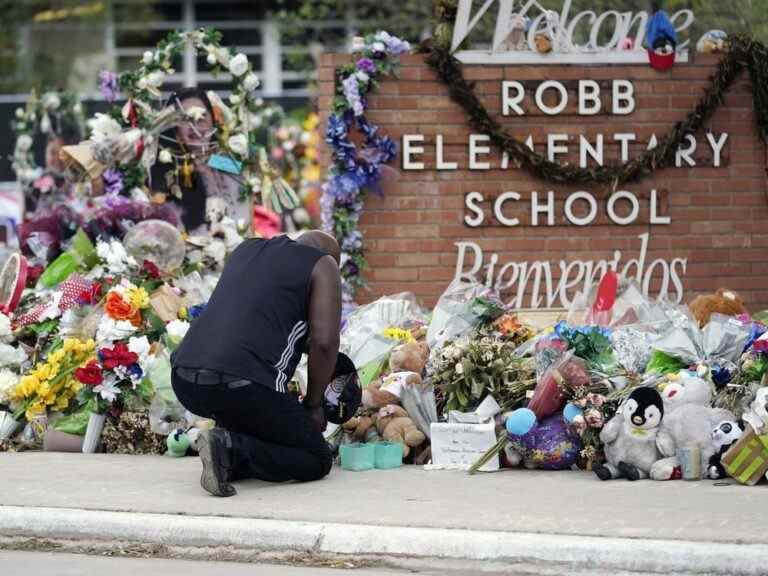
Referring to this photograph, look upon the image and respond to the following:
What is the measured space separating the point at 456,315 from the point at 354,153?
7.68 ft

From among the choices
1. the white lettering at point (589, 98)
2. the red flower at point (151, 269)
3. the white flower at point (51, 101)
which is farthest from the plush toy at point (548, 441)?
the white flower at point (51, 101)

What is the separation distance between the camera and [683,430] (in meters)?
6.98

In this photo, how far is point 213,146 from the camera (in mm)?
11102

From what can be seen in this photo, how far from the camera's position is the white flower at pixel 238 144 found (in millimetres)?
10961

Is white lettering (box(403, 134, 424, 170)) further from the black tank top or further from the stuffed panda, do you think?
the stuffed panda

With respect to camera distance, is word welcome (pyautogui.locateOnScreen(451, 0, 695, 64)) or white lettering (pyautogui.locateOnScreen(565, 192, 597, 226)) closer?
word welcome (pyautogui.locateOnScreen(451, 0, 695, 64))

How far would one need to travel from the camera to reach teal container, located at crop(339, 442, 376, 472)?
7504 millimetres

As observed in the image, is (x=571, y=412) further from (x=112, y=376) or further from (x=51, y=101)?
(x=51, y=101)

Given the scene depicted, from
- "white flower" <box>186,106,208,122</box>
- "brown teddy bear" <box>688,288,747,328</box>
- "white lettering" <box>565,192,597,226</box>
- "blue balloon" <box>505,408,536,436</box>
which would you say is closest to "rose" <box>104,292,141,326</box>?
"blue balloon" <box>505,408,536,436</box>

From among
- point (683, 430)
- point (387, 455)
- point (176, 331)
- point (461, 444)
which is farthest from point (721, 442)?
point (176, 331)

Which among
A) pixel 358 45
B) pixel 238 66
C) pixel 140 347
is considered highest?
pixel 358 45

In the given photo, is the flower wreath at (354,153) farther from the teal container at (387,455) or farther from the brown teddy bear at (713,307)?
the teal container at (387,455)

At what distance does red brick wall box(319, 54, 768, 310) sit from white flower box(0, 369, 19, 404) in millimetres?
2831

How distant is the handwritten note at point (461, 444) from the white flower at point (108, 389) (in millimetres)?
1816
